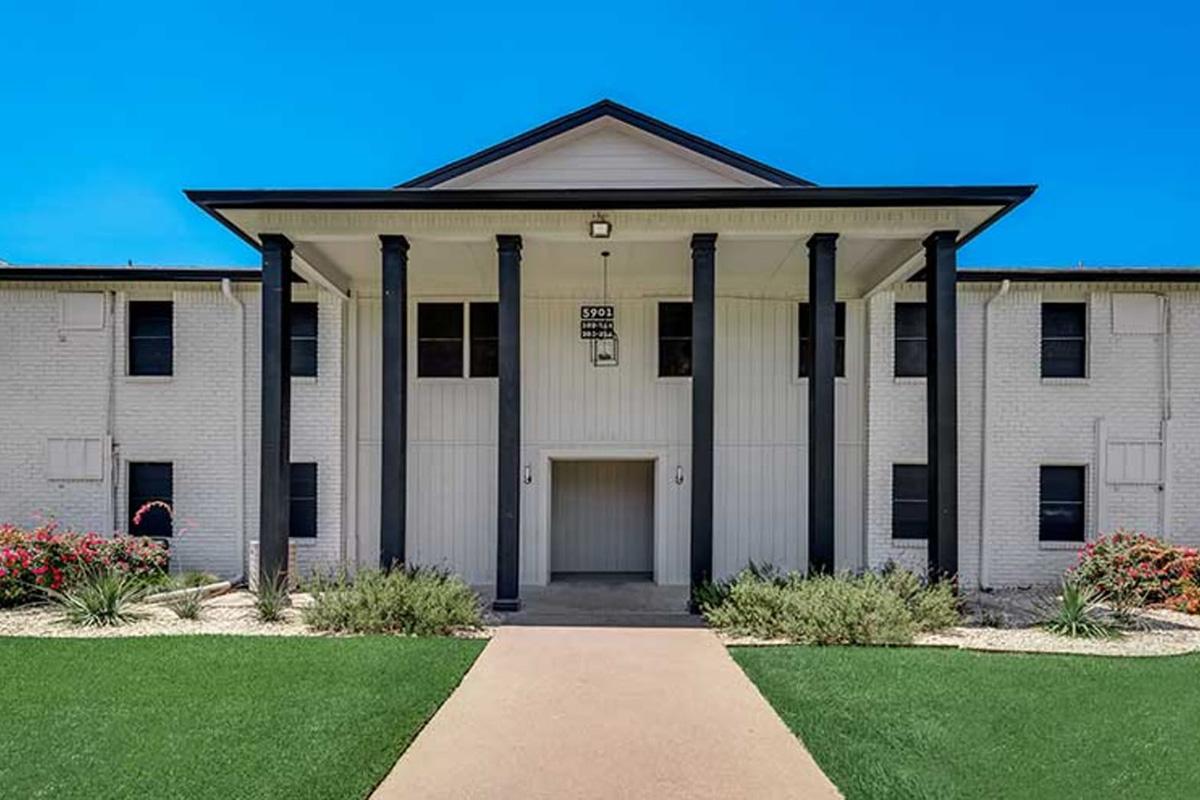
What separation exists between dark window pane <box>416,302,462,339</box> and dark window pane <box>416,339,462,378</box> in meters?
0.11

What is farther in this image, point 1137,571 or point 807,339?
point 807,339

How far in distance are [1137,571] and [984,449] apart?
2613 mm

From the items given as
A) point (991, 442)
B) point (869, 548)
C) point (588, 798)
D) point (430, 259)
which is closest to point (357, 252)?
point (430, 259)

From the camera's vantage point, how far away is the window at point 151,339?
11.9m

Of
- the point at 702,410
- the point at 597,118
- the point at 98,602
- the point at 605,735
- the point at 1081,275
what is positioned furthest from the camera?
the point at 1081,275

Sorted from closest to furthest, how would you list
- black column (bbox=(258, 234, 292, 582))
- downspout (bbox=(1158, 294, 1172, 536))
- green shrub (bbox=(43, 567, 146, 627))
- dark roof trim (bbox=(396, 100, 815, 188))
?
green shrub (bbox=(43, 567, 146, 627))
black column (bbox=(258, 234, 292, 582))
dark roof trim (bbox=(396, 100, 815, 188))
downspout (bbox=(1158, 294, 1172, 536))

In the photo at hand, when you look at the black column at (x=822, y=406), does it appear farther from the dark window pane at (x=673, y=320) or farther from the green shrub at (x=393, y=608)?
the green shrub at (x=393, y=608)

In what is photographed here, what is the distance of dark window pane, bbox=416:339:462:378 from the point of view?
39.8 ft

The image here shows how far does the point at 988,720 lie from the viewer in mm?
5316

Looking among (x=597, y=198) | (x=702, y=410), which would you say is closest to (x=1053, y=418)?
(x=702, y=410)

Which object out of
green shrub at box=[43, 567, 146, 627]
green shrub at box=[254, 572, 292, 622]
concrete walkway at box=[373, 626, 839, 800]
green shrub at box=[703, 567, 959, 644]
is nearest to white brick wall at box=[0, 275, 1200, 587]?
green shrub at box=[43, 567, 146, 627]

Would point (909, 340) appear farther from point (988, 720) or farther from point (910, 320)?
point (988, 720)

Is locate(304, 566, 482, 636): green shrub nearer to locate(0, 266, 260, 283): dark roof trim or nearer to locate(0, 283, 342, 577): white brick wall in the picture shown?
locate(0, 283, 342, 577): white brick wall

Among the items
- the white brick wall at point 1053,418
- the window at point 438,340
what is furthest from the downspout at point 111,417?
the white brick wall at point 1053,418
